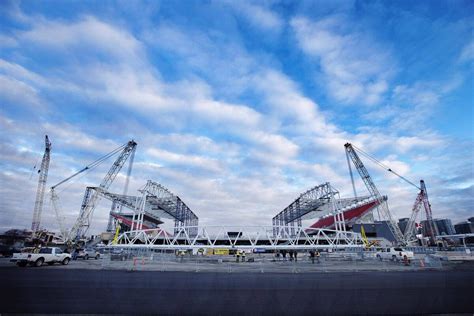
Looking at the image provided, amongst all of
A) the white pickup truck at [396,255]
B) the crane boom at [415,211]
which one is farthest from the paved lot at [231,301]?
the crane boom at [415,211]

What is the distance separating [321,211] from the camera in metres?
93.1

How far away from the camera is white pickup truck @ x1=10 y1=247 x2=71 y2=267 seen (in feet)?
74.7

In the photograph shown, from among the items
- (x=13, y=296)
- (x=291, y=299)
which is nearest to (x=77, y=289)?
(x=13, y=296)

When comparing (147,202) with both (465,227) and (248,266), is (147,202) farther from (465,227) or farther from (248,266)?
(465,227)

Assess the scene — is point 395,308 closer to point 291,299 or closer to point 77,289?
point 291,299

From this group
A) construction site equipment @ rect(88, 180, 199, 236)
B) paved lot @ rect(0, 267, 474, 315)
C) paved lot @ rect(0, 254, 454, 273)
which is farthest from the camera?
construction site equipment @ rect(88, 180, 199, 236)

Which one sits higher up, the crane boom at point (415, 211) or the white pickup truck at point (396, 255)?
the crane boom at point (415, 211)

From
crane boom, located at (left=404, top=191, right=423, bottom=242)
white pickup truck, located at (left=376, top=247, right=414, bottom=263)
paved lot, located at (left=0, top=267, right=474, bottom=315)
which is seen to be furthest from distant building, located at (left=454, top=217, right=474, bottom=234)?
paved lot, located at (left=0, top=267, right=474, bottom=315)

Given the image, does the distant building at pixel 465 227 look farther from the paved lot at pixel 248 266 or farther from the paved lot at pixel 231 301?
the paved lot at pixel 231 301

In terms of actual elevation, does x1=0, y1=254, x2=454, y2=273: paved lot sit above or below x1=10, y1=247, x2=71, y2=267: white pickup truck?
below

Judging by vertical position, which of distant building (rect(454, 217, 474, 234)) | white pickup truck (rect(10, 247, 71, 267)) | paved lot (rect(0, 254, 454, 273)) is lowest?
paved lot (rect(0, 254, 454, 273))

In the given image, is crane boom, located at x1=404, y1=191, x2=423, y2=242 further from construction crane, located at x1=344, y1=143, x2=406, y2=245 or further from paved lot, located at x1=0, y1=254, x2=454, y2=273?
paved lot, located at x1=0, y1=254, x2=454, y2=273

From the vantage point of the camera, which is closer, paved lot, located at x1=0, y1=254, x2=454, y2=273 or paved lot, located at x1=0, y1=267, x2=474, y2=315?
paved lot, located at x1=0, y1=267, x2=474, y2=315

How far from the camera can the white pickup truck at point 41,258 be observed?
74.7 ft
